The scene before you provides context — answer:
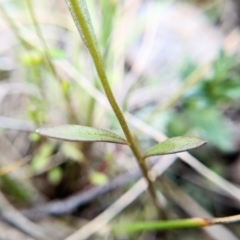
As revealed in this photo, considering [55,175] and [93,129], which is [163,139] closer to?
[55,175]

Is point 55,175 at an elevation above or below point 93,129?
below

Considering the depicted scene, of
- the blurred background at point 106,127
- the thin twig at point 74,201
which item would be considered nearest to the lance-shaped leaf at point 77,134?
the blurred background at point 106,127

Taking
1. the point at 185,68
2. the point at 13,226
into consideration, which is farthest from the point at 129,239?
the point at 185,68

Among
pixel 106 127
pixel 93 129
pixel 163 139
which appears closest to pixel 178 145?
pixel 93 129

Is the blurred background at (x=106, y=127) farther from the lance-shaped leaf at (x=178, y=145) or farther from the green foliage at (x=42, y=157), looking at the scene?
the lance-shaped leaf at (x=178, y=145)

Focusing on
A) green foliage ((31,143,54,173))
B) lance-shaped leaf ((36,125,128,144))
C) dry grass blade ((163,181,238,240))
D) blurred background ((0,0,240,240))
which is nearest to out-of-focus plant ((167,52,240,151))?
blurred background ((0,0,240,240))

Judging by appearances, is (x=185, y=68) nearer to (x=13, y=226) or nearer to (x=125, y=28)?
(x=125, y=28)
